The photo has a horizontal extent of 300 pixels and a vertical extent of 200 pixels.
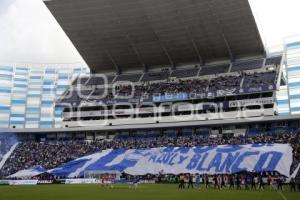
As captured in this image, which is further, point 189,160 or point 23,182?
point 23,182

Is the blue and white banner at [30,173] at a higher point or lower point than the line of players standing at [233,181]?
higher

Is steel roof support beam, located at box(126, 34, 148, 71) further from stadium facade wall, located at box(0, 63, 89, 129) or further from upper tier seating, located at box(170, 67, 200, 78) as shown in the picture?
stadium facade wall, located at box(0, 63, 89, 129)

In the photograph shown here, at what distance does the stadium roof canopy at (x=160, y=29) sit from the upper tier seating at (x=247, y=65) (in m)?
1.75

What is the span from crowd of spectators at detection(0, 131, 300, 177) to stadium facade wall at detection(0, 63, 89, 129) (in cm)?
4982

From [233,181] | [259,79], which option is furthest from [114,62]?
[233,181]

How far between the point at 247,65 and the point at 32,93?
81608 millimetres

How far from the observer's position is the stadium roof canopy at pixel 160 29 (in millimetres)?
68500

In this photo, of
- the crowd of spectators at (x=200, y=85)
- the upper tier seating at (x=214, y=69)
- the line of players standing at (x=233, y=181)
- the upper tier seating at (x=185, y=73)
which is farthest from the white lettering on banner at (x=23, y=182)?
the upper tier seating at (x=214, y=69)

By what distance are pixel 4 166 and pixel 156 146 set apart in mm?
28717

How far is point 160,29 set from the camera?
74.0 m

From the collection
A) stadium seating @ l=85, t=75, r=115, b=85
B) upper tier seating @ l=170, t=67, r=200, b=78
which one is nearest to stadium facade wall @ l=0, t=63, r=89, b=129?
stadium seating @ l=85, t=75, r=115, b=85

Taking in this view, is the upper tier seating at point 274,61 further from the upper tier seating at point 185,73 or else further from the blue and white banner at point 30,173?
the blue and white banner at point 30,173

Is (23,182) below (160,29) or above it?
below

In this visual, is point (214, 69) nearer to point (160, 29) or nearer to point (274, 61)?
point (274, 61)
